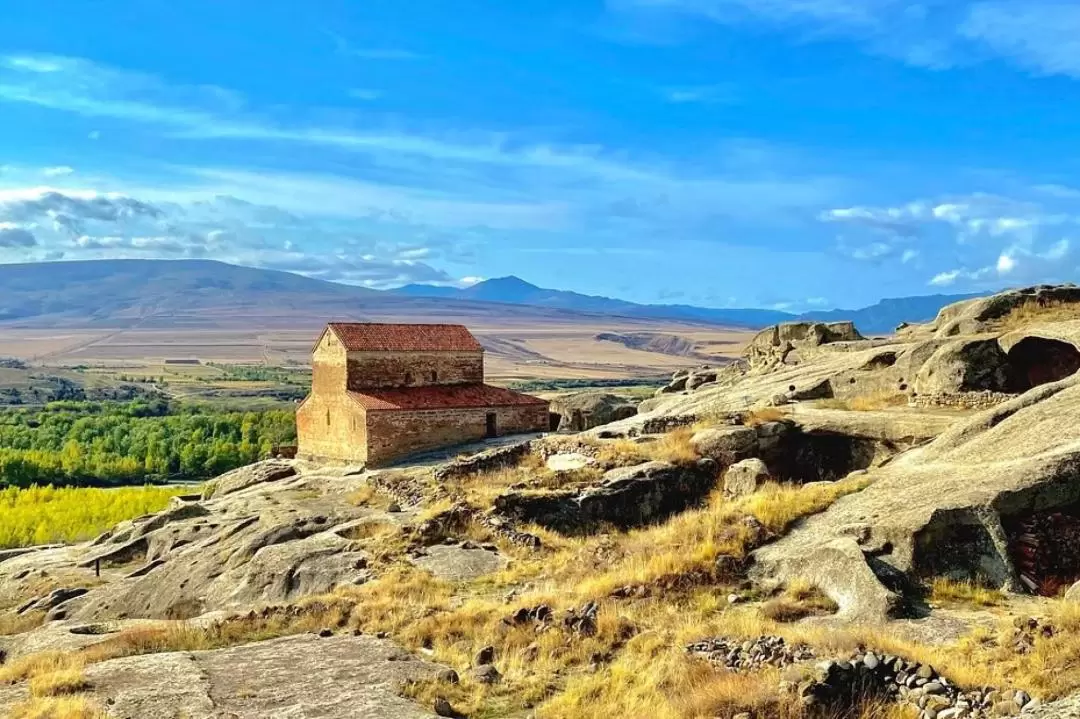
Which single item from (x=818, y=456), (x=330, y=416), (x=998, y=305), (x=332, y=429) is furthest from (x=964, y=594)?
(x=330, y=416)

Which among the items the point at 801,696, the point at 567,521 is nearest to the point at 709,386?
the point at 567,521

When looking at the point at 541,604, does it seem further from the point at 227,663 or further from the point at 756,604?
the point at 227,663

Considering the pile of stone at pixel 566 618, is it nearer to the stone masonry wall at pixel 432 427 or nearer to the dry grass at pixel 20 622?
the dry grass at pixel 20 622

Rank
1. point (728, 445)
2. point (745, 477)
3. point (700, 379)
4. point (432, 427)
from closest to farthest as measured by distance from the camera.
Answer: point (745, 477) → point (728, 445) → point (432, 427) → point (700, 379)

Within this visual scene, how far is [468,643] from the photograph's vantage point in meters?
13.7

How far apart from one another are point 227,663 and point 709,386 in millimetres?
28570

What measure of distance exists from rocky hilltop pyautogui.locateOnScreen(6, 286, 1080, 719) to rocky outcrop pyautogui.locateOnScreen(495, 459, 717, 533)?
0.19ft

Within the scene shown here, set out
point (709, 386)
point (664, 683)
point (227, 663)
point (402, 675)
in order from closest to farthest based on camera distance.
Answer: point (664, 683)
point (402, 675)
point (227, 663)
point (709, 386)

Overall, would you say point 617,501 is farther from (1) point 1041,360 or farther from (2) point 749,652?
(1) point 1041,360

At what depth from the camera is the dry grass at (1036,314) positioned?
29625mm

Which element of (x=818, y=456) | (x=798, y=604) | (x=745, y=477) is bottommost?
(x=798, y=604)

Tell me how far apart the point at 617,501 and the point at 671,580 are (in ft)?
25.1

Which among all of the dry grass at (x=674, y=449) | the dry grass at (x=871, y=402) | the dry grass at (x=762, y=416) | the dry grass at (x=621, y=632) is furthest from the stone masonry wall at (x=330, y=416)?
the dry grass at (x=621, y=632)

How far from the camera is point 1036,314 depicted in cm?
3033
